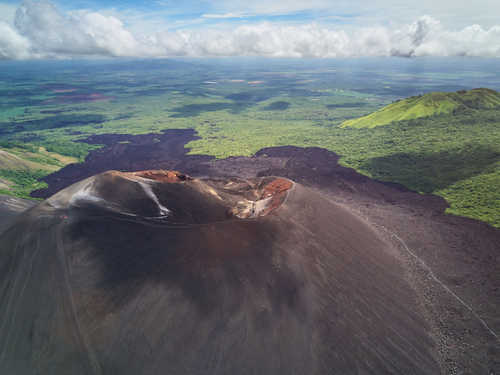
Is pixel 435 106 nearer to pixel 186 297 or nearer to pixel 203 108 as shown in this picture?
pixel 186 297

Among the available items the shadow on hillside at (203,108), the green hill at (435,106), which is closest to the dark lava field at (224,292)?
the green hill at (435,106)

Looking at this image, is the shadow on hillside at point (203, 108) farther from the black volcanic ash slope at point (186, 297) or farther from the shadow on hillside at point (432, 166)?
the black volcanic ash slope at point (186, 297)

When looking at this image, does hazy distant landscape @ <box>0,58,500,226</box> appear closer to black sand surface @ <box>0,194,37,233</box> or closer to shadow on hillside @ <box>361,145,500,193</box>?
shadow on hillside @ <box>361,145,500,193</box>

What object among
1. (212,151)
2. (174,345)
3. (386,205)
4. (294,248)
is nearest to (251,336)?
(174,345)

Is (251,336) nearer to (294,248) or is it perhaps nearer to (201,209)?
(294,248)

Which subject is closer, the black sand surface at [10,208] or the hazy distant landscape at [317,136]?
the black sand surface at [10,208]

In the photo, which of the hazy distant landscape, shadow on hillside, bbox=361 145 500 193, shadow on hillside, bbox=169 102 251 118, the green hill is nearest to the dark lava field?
the hazy distant landscape
